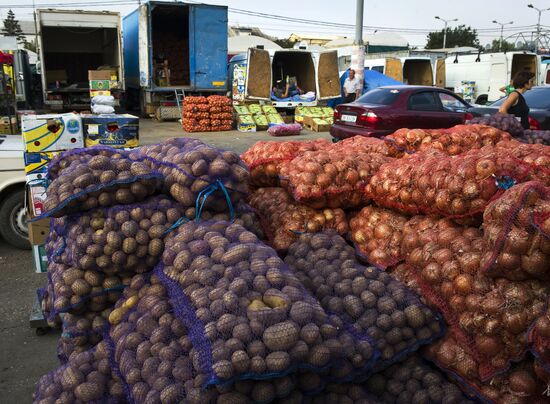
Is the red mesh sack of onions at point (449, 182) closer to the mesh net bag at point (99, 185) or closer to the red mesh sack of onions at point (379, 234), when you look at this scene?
the red mesh sack of onions at point (379, 234)

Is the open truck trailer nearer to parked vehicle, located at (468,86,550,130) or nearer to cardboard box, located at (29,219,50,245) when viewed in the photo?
parked vehicle, located at (468,86,550,130)

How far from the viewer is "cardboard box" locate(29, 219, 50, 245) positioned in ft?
14.9

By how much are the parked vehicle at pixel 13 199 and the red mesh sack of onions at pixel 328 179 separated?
411 cm

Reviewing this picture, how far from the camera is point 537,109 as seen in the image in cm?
983

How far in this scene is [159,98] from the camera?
707 inches

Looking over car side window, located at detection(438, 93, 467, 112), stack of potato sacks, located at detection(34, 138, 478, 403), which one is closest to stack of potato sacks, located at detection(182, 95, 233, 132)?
car side window, located at detection(438, 93, 467, 112)

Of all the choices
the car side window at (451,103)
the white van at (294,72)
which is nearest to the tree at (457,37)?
the white van at (294,72)

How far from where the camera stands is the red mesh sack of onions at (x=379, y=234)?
330 centimetres

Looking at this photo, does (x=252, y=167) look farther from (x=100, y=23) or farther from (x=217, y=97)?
(x=100, y=23)

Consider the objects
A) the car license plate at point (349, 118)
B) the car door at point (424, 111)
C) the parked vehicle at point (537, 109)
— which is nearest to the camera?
the parked vehicle at point (537, 109)

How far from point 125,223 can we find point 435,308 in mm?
1929

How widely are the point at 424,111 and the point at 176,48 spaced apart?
12.2 m

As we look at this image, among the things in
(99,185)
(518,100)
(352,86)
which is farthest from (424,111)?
(99,185)

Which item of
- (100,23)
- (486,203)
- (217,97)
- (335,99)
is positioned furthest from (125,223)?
(335,99)
